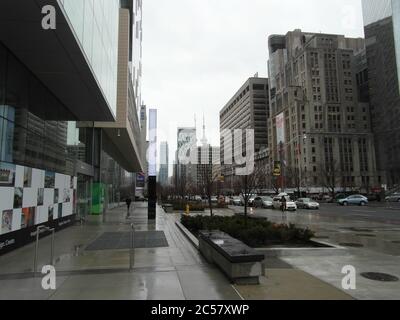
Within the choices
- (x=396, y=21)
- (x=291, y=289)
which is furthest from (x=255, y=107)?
(x=291, y=289)

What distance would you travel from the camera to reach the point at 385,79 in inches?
4897

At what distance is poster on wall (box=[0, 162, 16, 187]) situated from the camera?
10930 millimetres

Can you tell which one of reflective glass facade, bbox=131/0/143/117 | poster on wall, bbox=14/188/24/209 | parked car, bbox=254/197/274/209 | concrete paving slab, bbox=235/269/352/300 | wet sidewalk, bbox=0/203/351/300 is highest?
reflective glass facade, bbox=131/0/143/117

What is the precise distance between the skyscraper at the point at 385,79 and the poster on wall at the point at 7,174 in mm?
108389

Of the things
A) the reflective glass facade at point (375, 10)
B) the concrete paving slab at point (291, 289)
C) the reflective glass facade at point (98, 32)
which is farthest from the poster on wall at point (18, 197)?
the reflective glass facade at point (375, 10)

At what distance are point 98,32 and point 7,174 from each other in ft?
24.8

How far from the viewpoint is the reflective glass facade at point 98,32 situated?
37.4 feet

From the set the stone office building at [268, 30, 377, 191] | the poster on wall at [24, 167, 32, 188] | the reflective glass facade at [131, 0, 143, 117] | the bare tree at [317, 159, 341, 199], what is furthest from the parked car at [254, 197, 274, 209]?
the stone office building at [268, 30, 377, 191]

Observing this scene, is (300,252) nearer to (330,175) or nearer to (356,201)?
(356,201)

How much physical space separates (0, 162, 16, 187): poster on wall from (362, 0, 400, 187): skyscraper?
108 m

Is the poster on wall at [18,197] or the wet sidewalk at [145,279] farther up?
the poster on wall at [18,197]

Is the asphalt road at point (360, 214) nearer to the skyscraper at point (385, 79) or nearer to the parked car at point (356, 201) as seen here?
the parked car at point (356, 201)

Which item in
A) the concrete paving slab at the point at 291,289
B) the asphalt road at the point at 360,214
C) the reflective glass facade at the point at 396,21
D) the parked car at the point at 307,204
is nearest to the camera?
the concrete paving slab at the point at 291,289

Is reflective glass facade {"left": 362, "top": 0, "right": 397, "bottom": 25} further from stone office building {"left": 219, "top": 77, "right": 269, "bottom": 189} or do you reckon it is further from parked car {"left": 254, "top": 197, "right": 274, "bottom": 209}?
parked car {"left": 254, "top": 197, "right": 274, "bottom": 209}
